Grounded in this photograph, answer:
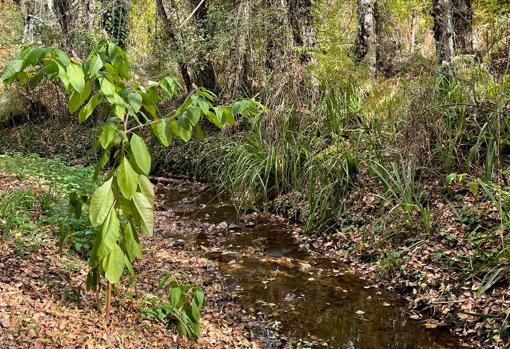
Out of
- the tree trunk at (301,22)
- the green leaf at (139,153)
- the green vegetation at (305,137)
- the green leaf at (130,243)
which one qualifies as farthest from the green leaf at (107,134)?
the tree trunk at (301,22)

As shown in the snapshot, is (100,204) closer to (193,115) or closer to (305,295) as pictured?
(193,115)

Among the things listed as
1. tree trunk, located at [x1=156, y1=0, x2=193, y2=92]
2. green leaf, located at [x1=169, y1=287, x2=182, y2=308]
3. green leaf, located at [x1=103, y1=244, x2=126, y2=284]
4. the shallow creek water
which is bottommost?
the shallow creek water

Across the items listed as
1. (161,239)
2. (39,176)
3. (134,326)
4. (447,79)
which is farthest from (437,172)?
(39,176)

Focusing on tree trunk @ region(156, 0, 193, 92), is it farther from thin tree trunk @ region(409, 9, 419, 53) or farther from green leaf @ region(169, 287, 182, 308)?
green leaf @ region(169, 287, 182, 308)

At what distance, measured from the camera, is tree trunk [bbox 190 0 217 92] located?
877cm

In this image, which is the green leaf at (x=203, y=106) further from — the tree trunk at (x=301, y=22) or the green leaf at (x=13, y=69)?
the tree trunk at (x=301, y=22)

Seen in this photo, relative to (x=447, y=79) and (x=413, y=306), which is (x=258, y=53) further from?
(x=413, y=306)

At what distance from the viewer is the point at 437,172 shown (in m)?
4.90

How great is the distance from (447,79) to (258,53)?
327cm

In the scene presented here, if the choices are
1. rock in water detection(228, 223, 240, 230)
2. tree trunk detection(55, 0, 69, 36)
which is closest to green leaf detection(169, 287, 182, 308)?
rock in water detection(228, 223, 240, 230)

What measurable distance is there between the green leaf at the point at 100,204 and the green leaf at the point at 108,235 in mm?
46

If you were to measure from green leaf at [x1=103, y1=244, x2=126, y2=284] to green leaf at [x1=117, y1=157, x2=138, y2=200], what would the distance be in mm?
323

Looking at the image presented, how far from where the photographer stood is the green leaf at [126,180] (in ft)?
6.72

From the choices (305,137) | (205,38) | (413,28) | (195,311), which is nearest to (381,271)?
(195,311)
